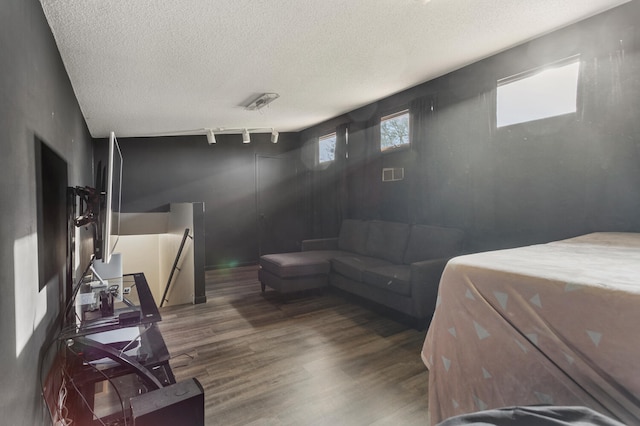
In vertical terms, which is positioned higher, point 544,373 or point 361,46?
point 361,46

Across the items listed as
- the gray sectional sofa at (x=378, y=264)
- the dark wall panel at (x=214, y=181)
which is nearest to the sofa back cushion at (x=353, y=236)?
the gray sectional sofa at (x=378, y=264)

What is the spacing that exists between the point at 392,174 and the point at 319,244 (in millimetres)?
1519

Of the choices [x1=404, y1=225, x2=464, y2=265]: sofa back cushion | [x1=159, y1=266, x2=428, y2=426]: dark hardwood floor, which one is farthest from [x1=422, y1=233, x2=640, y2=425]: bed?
[x1=404, y1=225, x2=464, y2=265]: sofa back cushion

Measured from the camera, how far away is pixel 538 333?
3.06ft

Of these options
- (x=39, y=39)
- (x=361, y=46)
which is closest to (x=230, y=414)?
(x=39, y=39)

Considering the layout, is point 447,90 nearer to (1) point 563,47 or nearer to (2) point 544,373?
(1) point 563,47

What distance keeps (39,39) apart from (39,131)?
18.3 inches

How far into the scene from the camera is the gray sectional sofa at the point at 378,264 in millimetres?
2859

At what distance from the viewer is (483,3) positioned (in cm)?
194

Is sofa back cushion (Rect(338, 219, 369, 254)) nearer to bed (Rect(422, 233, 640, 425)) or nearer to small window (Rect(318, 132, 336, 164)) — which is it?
small window (Rect(318, 132, 336, 164))

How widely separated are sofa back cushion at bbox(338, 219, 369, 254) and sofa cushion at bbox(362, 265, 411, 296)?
2.80ft

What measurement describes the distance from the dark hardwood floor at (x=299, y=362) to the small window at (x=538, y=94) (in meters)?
2.24

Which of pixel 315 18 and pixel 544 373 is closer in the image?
pixel 544 373

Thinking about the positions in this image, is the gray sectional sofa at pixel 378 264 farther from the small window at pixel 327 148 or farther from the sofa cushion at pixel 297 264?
the small window at pixel 327 148
